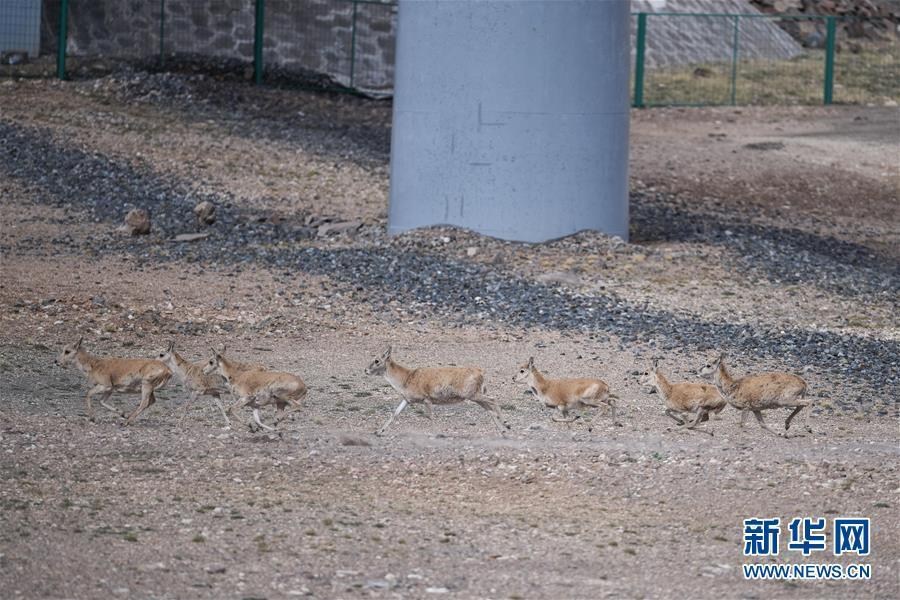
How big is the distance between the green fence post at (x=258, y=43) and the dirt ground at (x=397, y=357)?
2769 mm

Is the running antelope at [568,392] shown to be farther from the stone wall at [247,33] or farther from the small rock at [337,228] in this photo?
the stone wall at [247,33]

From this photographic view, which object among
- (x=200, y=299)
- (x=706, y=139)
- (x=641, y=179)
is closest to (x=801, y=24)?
(x=706, y=139)

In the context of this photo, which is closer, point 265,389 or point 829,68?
point 265,389

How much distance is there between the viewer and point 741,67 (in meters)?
34.6

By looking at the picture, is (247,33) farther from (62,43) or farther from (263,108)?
(62,43)

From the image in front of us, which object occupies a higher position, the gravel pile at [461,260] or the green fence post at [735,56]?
the green fence post at [735,56]

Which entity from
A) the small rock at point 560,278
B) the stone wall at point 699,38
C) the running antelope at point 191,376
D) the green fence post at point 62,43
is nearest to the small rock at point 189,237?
the small rock at point 560,278

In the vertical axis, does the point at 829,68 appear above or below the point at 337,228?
above

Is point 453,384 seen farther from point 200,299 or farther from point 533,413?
point 200,299

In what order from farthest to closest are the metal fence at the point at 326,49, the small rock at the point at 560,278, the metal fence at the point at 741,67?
1. the metal fence at the point at 741,67
2. the metal fence at the point at 326,49
3. the small rock at the point at 560,278

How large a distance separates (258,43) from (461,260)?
13058mm

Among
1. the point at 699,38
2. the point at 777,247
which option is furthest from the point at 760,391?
the point at 699,38

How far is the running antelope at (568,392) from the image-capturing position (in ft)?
29.4

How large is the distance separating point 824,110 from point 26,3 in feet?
57.9
